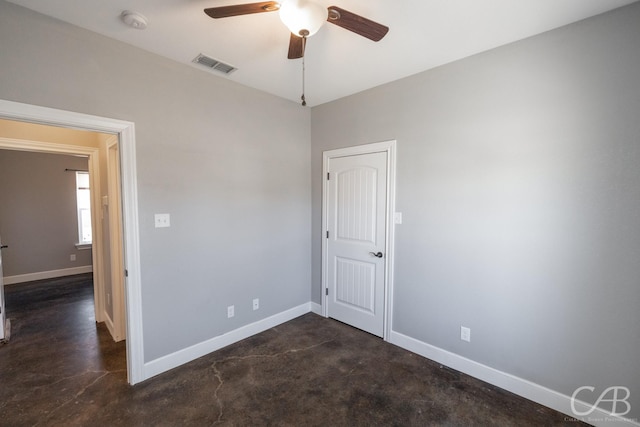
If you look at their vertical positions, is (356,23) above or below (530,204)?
above

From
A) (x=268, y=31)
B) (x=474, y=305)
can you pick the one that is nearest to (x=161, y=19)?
(x=268, y=31)

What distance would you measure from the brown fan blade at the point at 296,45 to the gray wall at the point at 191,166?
121 centimetres

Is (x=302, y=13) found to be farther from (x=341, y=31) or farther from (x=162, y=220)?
(x=162, y=220)

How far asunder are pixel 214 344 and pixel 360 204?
6.96ft

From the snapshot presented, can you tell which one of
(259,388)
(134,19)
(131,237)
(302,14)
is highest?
Result: (134,19)

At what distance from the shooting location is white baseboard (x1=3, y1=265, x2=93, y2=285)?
4825mm

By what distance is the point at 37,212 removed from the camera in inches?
199

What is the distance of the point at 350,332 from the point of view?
313 centimetres

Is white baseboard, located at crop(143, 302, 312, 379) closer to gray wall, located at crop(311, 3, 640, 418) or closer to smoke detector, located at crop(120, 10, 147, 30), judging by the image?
gray wall, located at crop(311, 3, 640, 418)

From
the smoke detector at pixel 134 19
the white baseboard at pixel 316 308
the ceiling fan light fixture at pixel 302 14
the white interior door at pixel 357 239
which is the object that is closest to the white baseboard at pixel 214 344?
the white baseboard at pixel 316 308

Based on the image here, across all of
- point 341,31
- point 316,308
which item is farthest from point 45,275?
point 341,31

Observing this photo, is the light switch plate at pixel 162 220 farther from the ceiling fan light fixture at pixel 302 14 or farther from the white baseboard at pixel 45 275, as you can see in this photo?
the white baseboard at pixel 45 275

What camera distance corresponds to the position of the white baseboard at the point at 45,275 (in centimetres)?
482

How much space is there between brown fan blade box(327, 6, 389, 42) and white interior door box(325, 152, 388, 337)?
4.71 ft
